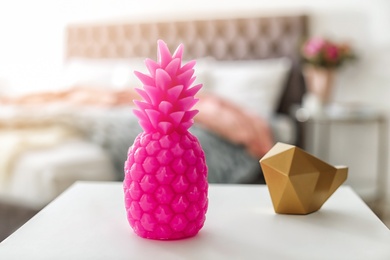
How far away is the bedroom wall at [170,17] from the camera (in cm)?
418

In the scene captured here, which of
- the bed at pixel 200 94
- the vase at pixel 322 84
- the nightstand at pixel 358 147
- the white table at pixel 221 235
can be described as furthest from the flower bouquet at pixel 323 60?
the white table at pixel 221 235

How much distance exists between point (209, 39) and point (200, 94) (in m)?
0.88

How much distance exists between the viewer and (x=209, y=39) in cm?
473

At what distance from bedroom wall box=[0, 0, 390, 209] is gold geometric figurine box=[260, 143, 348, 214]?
3028 mm

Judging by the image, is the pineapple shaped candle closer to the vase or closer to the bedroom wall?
the vase

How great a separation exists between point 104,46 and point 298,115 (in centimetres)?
195

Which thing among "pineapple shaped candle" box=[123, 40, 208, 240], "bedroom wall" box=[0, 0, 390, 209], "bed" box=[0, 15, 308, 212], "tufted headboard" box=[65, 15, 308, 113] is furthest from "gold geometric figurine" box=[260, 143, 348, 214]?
"tufted headboard" box=[65, 15, 308, 113]

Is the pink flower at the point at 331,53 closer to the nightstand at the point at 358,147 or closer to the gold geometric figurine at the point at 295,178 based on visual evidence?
the nightstand at the point at 358,147

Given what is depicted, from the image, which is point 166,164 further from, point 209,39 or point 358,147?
point 209,39

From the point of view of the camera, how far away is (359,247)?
Answer: 1101 mm

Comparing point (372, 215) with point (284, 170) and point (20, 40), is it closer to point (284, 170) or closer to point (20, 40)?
point (284, 170)

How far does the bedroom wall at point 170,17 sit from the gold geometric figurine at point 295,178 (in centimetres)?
303

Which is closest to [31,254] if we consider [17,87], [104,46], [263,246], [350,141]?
[263,246]

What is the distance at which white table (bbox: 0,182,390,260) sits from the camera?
1.06 meters
